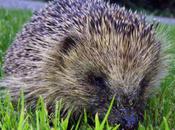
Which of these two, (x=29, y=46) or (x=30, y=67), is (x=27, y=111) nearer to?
(x=30, y=67)

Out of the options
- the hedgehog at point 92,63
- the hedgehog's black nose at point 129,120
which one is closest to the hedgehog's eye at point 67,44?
the hedgehog at point 92,63

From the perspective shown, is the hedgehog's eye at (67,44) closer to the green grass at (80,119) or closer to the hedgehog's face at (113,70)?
the hedgehog's face at (113,70)

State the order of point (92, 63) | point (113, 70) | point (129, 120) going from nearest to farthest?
1. point (129, 120)
2. point (113, 70)
3. point (92, 63)

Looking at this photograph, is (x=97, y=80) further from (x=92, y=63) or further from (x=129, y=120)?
(x=129, y=120)

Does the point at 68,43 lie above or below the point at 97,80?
above

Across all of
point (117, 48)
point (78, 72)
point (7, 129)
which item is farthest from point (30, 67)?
point (7, 129)

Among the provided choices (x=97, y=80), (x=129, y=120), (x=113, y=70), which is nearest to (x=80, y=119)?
(x=97, y=80)

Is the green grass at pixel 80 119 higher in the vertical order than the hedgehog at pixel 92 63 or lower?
lower
